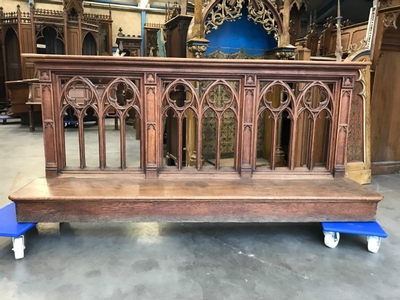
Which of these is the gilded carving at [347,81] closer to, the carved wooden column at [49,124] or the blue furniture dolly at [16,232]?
the carved wooden column at [49,124]

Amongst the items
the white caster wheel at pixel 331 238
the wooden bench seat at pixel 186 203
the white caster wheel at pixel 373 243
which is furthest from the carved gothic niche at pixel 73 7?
the white caster wheel at pixel 373 243

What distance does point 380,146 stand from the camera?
12.5 feet

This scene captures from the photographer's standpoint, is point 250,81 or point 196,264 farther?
point 250,81

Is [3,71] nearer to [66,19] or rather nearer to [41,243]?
[66,19]

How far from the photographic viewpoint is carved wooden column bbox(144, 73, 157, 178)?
215cm

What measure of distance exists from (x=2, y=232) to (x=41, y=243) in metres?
0.27

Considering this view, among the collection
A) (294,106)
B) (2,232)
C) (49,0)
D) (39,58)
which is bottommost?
(2,232)

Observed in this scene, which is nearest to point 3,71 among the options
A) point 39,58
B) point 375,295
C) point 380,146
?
point 39,58

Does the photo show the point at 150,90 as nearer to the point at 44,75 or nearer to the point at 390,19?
the point at 44,75

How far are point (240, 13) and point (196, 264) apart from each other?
8.35 ft

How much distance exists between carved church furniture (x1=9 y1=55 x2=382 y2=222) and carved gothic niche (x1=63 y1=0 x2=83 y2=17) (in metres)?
8.82

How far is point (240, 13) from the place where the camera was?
11.0 feet

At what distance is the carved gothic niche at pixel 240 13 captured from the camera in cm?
325

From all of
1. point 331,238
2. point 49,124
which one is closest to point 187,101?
point 49,124
